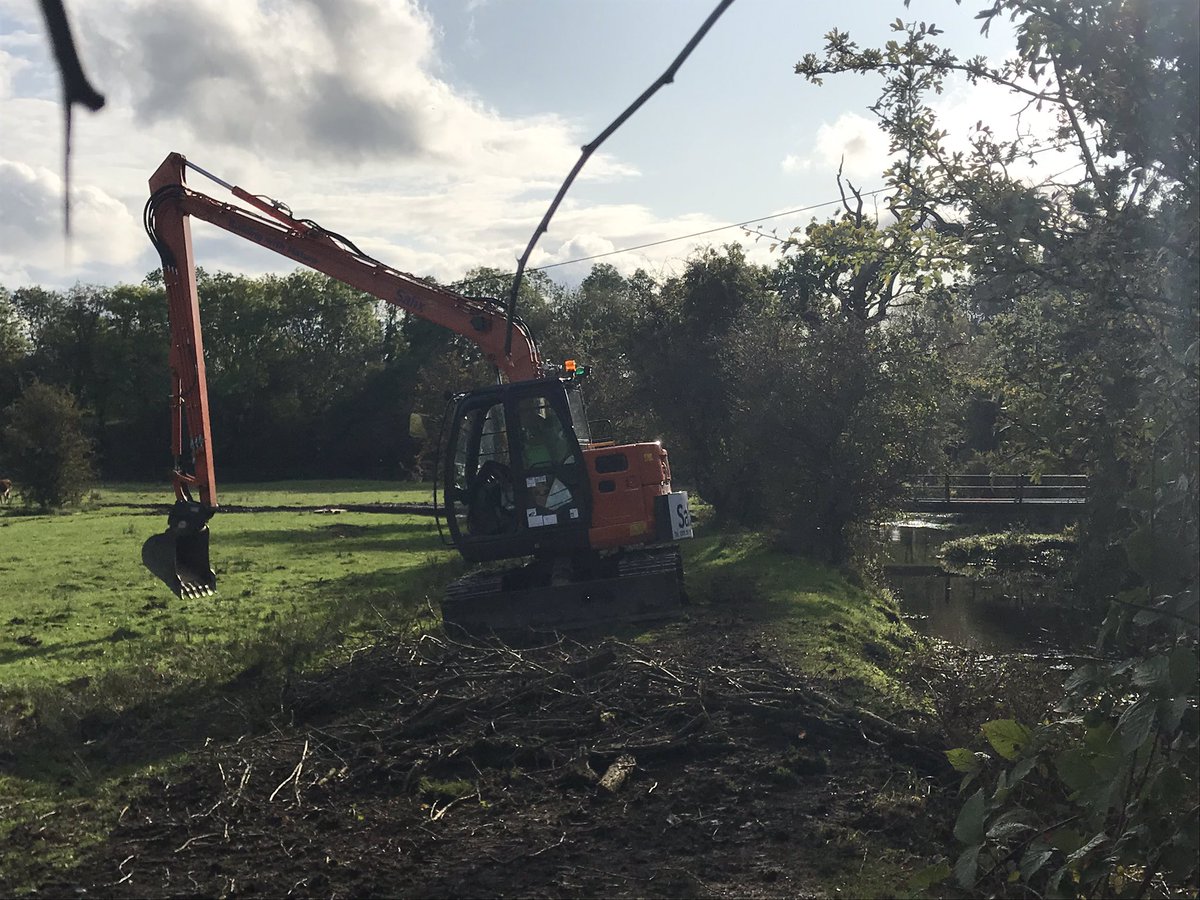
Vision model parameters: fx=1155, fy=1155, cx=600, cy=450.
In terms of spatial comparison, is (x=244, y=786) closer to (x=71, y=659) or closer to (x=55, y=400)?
(x=71, y=659)

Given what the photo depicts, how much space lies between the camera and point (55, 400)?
29078 mm

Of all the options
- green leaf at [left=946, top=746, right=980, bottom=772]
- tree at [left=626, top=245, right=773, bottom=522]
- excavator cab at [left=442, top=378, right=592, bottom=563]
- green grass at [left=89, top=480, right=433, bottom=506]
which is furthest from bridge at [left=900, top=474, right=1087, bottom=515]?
green leaf at [left=946, top=746, right=980, bottom=772]

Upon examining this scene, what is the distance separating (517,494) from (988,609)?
9931 millimetres

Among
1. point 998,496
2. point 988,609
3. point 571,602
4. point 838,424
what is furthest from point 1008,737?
point 998,496

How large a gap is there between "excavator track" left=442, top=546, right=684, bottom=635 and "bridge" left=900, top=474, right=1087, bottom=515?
15698 mm

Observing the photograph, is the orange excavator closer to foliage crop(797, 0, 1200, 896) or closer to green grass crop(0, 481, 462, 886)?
green grass crop(0, 481, 462, 886)

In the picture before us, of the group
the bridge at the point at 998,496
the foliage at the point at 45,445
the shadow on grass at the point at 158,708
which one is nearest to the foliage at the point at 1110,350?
the shadow on grass at the point at 158,708

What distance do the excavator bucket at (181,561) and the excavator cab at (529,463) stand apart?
2.56 m

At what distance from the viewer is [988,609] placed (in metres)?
18.9

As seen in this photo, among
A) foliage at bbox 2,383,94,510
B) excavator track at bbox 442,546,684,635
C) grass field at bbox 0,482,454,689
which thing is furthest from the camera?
foliage at bbox 2,383,94,510

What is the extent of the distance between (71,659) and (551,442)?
17.1 ft

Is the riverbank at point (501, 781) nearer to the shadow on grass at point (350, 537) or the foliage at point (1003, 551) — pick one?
the shadow on grass at point (350, 537)

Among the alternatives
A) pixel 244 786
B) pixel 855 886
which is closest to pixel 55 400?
pixel 244 786

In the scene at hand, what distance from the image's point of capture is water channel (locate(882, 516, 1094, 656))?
15.5 m
